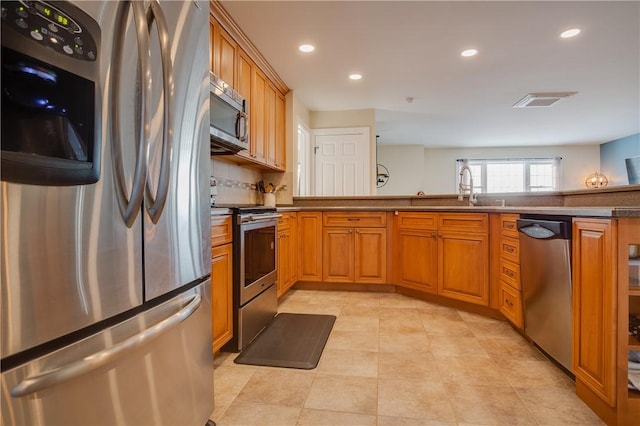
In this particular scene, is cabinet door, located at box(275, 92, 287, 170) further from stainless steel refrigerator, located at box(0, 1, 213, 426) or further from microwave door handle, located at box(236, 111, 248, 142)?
stainless steel refrigerator, located at box(0, 1, 213, 426)

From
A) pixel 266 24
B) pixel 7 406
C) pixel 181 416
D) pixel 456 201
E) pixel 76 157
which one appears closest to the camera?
pixel 7 406

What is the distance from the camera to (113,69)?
781mm

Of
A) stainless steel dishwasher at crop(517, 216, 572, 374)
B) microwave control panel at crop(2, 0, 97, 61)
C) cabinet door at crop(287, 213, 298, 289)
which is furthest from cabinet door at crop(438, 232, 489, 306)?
microwave control panel at crop(2, 0, 97, 61)

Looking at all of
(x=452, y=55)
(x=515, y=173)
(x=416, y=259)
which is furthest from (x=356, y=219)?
(x=515, y=173)

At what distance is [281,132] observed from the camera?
4.05m

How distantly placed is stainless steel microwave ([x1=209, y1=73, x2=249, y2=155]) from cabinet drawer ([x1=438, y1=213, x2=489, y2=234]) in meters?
1.89

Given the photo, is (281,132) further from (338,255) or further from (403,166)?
(403,166)

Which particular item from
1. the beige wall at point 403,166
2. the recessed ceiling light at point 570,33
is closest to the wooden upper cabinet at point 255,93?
the recessed ceiling light at point 570,33

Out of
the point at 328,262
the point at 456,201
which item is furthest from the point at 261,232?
the point at 456,201

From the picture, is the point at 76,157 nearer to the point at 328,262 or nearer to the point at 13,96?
the point at 13,96

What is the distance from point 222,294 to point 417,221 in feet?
6.89

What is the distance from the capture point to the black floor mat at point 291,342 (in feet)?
6.32

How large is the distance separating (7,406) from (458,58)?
3913 mm

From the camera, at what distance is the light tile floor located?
1426mm
